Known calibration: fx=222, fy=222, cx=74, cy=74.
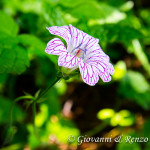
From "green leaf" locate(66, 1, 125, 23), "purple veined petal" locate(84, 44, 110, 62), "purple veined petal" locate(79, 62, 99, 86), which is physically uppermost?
"green leaf" locate(66, 1, 125, 23)

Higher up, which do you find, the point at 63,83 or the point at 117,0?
the point at 117,0

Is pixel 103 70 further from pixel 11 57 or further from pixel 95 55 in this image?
pixel 11 57

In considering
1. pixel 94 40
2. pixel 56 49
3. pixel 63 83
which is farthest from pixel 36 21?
pixel 56 49

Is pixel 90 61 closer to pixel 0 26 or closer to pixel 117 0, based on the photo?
pixel 0 26

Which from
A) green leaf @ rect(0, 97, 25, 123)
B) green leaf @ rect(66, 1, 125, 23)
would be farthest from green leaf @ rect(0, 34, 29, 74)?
green leaf @ rect(0, 97, 25, 123)

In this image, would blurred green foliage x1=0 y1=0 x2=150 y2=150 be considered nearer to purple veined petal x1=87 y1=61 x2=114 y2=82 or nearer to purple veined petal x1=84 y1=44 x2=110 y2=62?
purple veined petal x1=84 y1=44 x2=110 y2=62

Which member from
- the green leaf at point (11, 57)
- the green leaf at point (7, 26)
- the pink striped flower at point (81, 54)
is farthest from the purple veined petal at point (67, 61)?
the green leaf at point (7, 26)

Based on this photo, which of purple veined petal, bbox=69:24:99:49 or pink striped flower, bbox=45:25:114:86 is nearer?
pink striped flower, bbox=45:25:114:86

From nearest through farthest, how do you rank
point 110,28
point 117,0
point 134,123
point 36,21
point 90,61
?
point 90,61
point 110,28
point 36,21
point 134,123
point 117,0
